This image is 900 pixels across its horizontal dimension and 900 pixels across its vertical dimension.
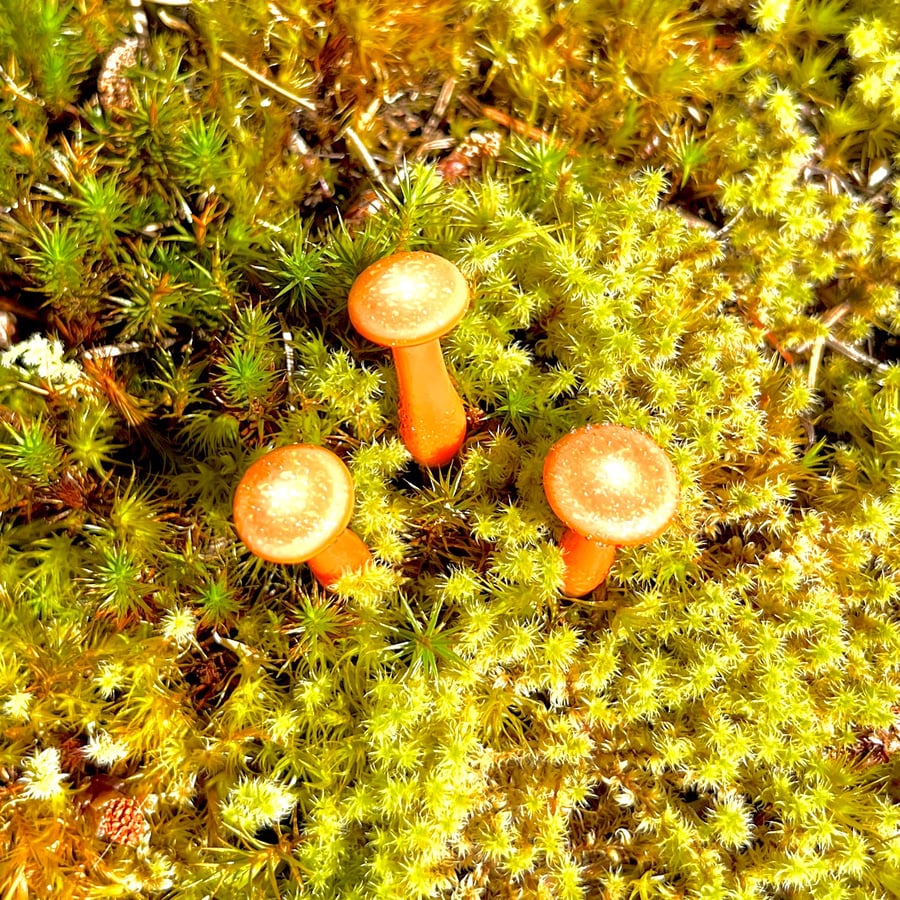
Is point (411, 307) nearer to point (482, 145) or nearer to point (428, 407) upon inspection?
point (428, 407)

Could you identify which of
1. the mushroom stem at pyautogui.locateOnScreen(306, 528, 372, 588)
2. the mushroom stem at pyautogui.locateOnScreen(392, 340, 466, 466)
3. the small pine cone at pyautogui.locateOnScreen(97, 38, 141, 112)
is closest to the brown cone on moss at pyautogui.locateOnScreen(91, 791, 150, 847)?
the mushroom stem at pyautogui.locateOnScreen(306, 528, 372, 588)

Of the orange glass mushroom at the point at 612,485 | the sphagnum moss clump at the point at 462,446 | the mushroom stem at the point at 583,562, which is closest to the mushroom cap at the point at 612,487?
the orange glass mushroom at the point at 612,485

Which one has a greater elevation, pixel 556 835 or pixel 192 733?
pixel 192 733

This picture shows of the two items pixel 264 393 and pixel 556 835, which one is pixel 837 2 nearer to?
pixel 264 393

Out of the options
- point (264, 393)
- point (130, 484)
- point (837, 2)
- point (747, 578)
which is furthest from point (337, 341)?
point (837, 2)

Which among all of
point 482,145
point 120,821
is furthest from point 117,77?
point 120,821

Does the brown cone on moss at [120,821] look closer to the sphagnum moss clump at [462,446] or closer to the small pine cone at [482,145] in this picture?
the sphagnum moss clump at [462,446]

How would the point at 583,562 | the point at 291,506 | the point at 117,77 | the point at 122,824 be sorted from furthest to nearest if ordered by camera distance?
the point at 117,77, the point at 583,562, the point at 122,824, the point at 291,506
